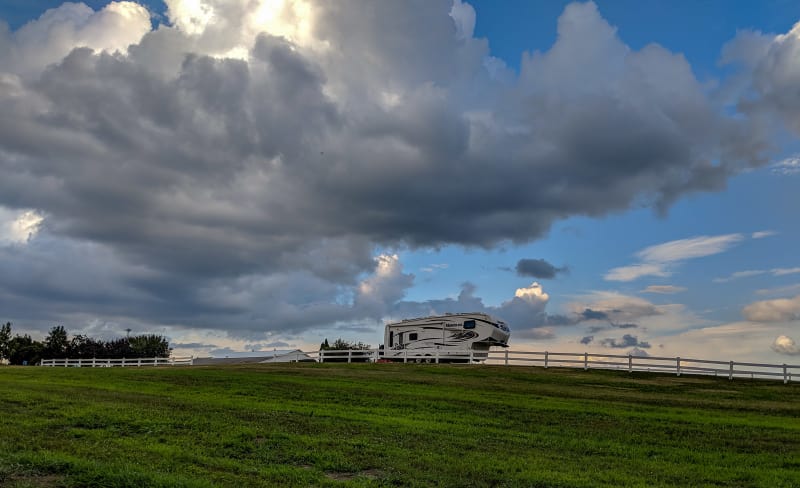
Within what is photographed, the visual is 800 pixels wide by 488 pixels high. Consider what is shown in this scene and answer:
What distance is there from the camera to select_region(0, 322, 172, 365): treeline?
101350mm

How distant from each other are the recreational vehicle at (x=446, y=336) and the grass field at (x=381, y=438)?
20222 mm

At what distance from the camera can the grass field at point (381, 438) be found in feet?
34.3

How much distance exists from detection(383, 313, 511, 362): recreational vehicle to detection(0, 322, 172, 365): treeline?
67303mm

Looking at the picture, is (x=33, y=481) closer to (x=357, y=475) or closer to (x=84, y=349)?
(x=357, y=475)

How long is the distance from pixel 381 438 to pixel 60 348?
107 metres

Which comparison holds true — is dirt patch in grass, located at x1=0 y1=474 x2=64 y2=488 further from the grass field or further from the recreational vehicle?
the recreational vehicle

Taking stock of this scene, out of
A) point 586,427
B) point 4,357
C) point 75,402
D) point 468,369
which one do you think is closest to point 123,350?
point 4,357

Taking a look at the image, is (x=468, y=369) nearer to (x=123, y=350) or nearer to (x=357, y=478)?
(x=357, y=478)

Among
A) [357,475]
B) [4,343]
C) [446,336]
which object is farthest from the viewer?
[4,343]

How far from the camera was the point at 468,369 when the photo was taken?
38750 millimetres

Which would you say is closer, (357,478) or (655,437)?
(357,478)

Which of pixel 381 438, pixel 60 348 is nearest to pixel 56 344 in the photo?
pixel 60 348

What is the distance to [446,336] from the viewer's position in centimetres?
4806

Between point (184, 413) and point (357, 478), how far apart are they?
754cm
